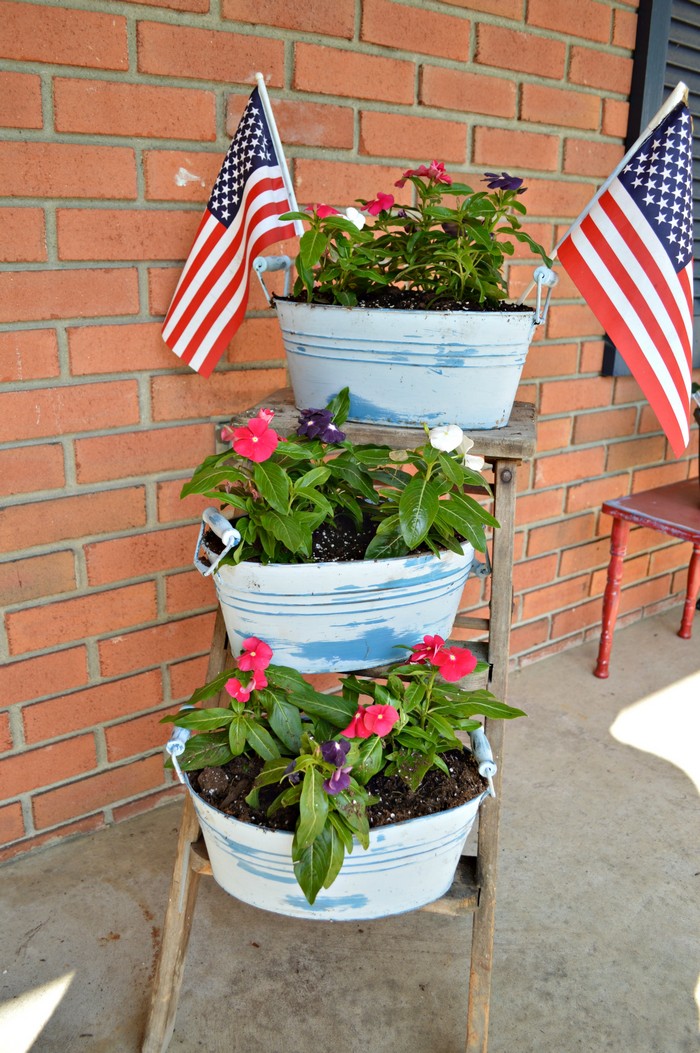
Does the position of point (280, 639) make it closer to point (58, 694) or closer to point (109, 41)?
point (58, 694)

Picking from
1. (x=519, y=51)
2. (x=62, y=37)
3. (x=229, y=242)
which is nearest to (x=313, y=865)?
(x=229, y=242)

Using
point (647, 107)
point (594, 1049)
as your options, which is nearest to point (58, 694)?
point (594, 1049)

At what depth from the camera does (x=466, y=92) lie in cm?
202

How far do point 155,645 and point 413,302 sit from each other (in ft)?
3.01

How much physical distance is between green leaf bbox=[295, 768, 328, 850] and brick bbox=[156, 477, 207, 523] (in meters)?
0.83

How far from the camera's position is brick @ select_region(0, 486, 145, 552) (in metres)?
1.60

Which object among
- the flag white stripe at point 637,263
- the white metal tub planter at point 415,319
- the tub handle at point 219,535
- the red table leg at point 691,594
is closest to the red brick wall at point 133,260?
the white metal tub planter at point 415,319

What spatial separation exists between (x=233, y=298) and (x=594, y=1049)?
53.0 inches

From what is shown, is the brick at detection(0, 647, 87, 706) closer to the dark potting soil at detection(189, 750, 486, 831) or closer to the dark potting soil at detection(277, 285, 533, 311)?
the dark potting soil at detection(189, 750, 486, 831)

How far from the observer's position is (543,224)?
2260 millimetres

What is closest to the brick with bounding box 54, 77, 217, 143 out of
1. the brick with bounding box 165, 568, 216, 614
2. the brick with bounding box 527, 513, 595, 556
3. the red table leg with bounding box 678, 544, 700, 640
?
the brick with bounding box 165, 568, 216, 614

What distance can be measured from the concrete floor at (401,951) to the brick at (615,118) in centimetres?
164

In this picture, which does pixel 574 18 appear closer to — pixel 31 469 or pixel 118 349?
pixel 118 349

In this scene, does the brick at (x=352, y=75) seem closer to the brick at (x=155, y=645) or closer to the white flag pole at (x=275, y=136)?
the white flag pole at (x=275, y=136)
